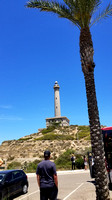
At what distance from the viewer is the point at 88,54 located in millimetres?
7543

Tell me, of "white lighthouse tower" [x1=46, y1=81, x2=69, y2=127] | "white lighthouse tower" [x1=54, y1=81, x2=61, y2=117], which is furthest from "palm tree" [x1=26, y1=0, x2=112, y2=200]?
"white lighthouse tower" [x1=54, y1=81, x2=61, y2=117]

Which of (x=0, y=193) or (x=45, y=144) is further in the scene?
(x=45, y=144)

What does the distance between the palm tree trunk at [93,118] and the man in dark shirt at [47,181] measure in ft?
6.93

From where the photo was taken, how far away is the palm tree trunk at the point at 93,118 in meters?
6.21

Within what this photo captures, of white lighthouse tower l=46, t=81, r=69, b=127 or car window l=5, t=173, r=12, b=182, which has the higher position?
white lighthouse tower l=46, t=81, r=69, b=127

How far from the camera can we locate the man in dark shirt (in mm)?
4695

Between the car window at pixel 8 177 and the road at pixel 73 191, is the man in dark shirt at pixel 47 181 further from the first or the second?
the car window at pixel 8 177

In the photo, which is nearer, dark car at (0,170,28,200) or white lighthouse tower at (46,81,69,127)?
dark car at (0,170,28,200)

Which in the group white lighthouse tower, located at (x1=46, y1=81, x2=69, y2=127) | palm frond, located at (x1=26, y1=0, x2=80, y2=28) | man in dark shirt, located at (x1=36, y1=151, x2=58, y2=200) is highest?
white lighthouse tower, located at (x1=46, y1=81, x2=69, y2=127)

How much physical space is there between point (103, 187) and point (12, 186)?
497 cm

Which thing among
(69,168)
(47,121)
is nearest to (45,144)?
(69,168)

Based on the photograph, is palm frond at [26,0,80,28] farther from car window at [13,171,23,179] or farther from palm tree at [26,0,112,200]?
car window at [13,171,23,179]

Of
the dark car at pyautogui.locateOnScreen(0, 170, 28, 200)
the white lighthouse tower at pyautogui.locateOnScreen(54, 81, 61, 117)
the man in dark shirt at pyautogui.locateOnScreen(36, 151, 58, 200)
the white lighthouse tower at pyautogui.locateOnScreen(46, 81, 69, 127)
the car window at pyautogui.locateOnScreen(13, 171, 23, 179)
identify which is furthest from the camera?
the white lighthouse tower at pyautogui.locateOnScreen(54, 81, 61, 117)

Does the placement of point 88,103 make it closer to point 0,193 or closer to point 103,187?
point 103,187
